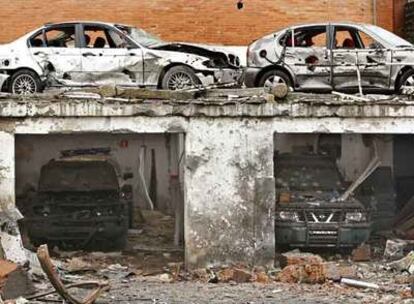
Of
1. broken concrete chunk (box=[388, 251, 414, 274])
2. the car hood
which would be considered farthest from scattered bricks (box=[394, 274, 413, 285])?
the car hood

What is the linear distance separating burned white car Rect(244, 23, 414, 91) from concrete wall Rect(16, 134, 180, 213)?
4291mm

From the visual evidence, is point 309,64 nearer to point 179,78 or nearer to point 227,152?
point 179,78

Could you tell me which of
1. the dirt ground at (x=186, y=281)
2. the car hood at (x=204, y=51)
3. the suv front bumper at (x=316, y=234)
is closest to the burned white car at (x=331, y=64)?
the car hood at (x=204, y=51)

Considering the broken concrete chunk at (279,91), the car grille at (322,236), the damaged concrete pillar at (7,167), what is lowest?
the car grille at (322,236)

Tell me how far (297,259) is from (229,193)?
1.81m

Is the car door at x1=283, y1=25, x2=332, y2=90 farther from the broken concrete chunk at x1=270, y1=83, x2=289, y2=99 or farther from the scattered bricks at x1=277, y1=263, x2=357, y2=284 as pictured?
the scattered bricks at x1=277, y1=263, x2=357, y2=284

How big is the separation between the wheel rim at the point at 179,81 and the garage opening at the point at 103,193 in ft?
3.73

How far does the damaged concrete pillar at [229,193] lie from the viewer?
55.1 feet

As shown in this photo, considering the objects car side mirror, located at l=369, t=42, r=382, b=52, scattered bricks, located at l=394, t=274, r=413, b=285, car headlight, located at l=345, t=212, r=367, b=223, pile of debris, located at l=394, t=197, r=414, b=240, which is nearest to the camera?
scattered bricks, located at l=394, t=274, r=413, b=285

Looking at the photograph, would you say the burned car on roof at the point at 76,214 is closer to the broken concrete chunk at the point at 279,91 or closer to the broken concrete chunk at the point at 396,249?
the broken concrete chunk at the point at 279,91

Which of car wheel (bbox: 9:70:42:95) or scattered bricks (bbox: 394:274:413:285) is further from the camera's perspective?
car wheel (bbox: 9:70:42:95)

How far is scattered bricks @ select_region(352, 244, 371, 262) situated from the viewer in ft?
57.7

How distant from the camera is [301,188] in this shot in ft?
60.8

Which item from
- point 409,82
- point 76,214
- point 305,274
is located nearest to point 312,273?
point 305,274
